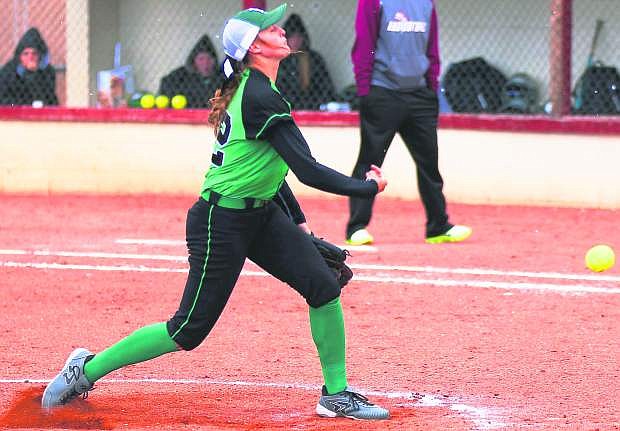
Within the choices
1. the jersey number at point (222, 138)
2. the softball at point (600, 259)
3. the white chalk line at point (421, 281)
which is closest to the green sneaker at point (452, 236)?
the white chalk line at point (421, 281)

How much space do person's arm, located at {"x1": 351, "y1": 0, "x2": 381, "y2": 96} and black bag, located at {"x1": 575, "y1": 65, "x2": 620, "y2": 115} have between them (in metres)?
3.85

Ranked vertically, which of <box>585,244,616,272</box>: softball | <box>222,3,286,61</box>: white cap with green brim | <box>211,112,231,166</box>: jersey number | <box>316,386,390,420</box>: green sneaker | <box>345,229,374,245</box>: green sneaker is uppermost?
<box>222,3,286,61</box>: white cap with green brim

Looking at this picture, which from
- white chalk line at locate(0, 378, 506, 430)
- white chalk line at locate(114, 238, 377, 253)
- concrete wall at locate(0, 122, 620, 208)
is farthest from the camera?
concrete wall at locate(0, 122, 620, 208)

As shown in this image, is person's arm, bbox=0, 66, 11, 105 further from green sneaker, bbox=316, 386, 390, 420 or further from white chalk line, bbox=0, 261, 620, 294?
green sneaker, bbox=316, 386, 390, 420

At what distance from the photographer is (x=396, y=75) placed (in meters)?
10.0

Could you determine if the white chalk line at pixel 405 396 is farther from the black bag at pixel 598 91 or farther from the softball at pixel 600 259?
the black bag at pixel 598 91

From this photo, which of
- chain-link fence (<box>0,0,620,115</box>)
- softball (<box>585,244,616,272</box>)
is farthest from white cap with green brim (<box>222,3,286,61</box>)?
chain-link fence (<box>0,0,620,115</box>)

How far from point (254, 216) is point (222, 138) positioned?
1.13 feet

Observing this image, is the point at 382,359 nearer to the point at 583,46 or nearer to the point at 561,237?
the point at 561,237

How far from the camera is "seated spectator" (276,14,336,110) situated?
46.9 feet

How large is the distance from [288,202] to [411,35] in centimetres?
467

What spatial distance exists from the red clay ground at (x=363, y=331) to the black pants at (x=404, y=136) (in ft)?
1.10

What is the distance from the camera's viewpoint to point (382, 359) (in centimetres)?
669

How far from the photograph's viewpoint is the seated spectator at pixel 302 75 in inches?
563
